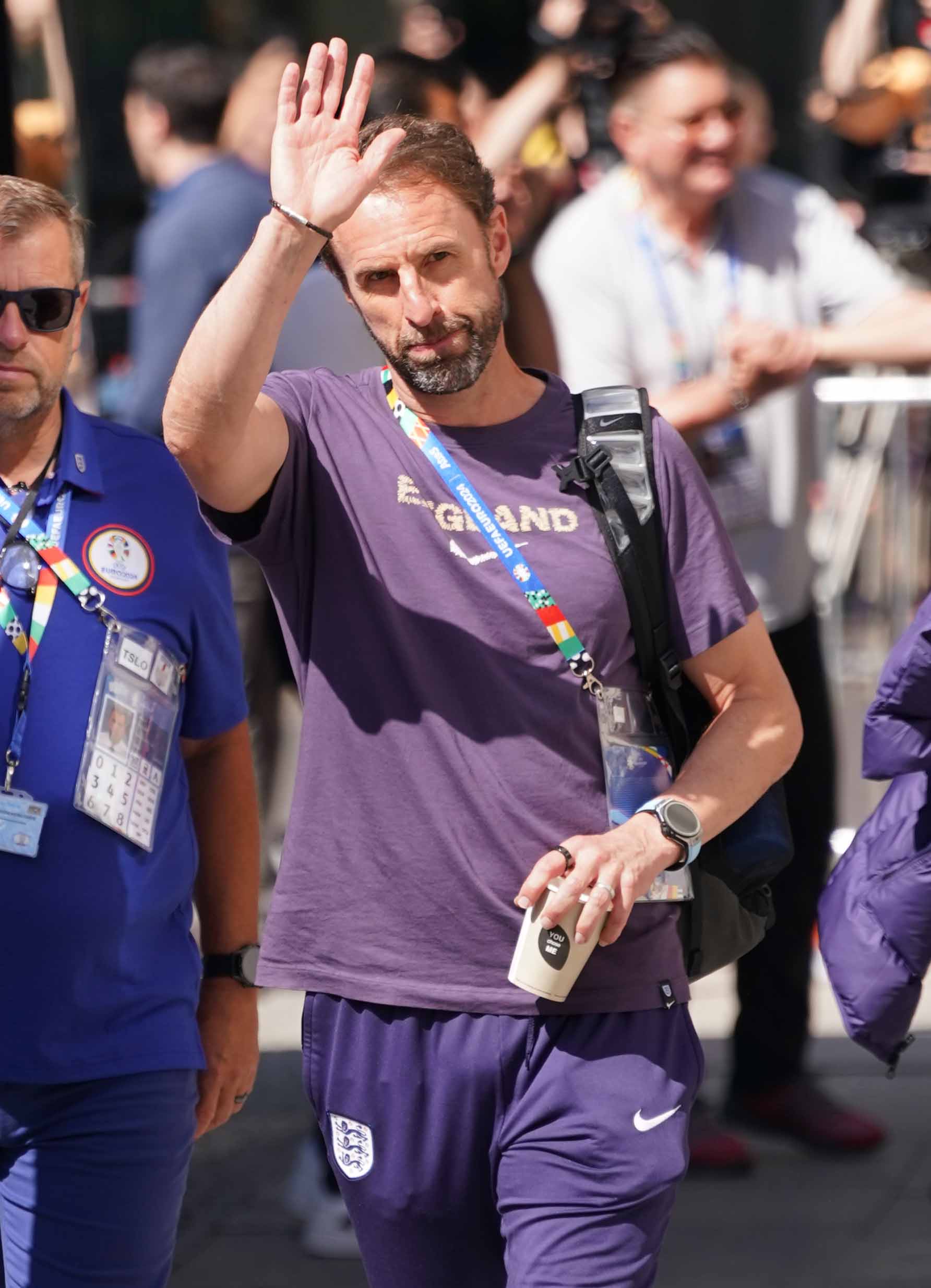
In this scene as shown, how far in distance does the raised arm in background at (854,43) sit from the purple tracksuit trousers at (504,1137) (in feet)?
16.2

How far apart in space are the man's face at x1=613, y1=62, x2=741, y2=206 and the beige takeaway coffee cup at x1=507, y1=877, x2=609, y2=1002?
7.98ft

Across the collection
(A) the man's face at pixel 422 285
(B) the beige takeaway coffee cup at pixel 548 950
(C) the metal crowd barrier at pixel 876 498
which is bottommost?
(C) the metal crowd barrier at pixel 876 498

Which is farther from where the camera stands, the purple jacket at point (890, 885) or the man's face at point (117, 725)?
the purple jacket at point (890, 885)

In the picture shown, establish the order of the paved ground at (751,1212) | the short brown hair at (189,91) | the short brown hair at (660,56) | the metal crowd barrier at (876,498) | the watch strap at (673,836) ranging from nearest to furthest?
the watch strap at (673,836), the paved ground at (751,1212), the short brown hair at (660,56), the short brown hair at (189,91), the metal crowd barrier at (876,498)

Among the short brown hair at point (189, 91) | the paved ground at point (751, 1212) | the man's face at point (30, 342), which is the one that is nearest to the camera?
the man's face at point (30, 342)

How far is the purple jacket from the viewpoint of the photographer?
10.2ft

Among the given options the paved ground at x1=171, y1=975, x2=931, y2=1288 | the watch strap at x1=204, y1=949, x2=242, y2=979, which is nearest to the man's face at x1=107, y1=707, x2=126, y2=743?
the watch strap at x1=204, y1=949, x2=242, y2=979

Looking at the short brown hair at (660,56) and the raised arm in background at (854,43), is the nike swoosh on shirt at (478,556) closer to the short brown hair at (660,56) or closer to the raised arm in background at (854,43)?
the short brown hair at (660,56)

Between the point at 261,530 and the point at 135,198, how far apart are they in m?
9.30

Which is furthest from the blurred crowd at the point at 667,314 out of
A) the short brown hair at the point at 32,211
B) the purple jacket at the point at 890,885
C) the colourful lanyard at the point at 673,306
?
the purple jacket at the point at 890,885

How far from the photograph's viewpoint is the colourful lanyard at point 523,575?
2721mm

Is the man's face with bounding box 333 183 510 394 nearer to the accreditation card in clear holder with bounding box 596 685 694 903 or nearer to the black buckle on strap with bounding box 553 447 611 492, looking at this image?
the black buckle on strap with bounding box 553 447 611 492

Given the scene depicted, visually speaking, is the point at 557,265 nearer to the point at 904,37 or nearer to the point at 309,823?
the point at 309,823

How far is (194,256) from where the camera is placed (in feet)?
17.2
